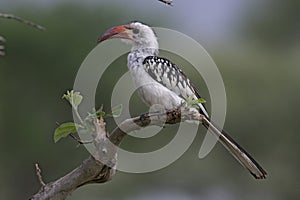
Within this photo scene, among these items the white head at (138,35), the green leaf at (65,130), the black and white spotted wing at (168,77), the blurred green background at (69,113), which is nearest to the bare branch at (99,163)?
the green leaf at (65,130)

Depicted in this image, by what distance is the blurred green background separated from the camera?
8820 millimetres

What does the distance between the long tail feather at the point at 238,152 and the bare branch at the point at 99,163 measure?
0.26m

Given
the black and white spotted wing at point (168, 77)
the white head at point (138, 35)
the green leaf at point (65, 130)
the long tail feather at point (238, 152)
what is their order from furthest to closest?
the white head at point (138, 35) → the black and white spotted wing at point (168, 77) → the long tail feather at point (238, 152) → the green leaf at point (65, 130)

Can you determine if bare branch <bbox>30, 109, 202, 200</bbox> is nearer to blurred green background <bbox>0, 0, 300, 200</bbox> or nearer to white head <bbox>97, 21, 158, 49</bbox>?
white head <bbox>97, 21, 158, 49</bbox>

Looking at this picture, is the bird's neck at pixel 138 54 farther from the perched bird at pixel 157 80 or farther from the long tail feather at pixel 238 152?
the long tail feather at pixel 238 152

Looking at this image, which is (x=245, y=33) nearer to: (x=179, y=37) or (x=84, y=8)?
(x=84, y=8)

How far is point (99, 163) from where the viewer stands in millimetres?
2285

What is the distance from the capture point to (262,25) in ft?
37.0

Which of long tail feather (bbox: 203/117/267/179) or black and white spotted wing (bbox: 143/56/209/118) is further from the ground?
black and white spotted wing (bbox: 143/56/209/118)

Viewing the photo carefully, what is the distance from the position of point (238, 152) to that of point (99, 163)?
1.55ft

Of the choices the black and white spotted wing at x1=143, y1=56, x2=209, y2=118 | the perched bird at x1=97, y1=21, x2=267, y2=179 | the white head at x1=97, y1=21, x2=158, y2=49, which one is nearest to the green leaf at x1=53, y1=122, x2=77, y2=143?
the perched bird at x1=97, y1=21, x2=267, y2=179

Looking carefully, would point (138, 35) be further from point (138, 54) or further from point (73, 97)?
point (73, 97)

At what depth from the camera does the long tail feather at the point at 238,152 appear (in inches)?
100

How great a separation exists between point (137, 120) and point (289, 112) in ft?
23.7
